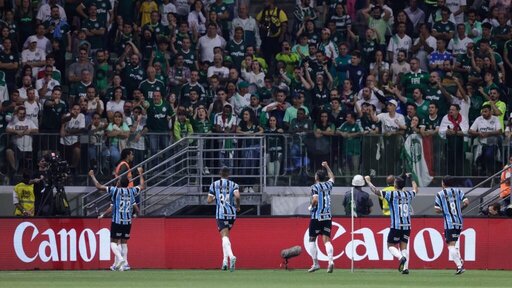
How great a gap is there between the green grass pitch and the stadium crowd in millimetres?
3501

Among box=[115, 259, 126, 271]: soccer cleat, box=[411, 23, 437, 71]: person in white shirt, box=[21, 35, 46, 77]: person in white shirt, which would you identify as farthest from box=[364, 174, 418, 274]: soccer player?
box=[21, 35, 46, 77]: person in white shirt

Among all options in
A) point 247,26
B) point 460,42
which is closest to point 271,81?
point 247,26

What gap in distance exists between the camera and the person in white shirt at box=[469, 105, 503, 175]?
3288 centimetres

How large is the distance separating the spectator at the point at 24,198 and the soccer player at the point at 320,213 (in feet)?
21.6

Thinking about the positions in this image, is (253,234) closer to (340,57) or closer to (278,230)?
(278,230)

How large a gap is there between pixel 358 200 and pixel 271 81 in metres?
4.72

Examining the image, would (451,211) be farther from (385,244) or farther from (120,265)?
(120,265)

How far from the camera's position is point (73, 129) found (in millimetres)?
33031

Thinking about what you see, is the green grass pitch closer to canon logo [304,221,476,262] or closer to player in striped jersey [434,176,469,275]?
player in striped jersey [434,176,469,275]

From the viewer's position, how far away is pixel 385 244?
105 feet

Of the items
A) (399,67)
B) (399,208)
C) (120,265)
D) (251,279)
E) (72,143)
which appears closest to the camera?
(251,279)

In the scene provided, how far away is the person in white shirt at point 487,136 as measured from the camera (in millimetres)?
32875

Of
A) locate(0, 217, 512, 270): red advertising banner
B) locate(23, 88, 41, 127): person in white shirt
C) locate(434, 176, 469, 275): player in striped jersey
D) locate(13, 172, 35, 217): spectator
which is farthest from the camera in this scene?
locate(23, 88, 41, 127): person in white shirt

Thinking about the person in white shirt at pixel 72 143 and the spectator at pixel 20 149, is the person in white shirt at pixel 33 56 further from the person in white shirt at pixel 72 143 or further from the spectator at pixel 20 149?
the person in white shirt at pixel 72 143
